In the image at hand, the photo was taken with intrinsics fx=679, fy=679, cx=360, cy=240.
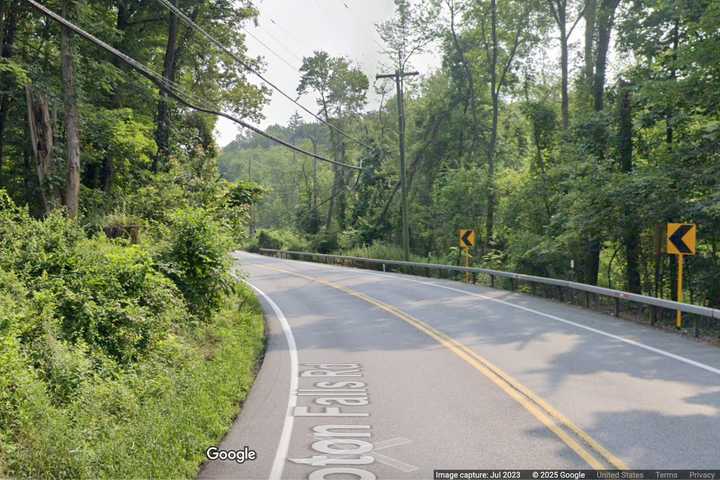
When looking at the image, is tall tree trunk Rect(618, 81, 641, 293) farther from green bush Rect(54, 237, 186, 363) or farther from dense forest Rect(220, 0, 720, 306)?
green bush Rect(54, 237, 186, 363)

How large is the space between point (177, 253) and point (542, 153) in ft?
75.5

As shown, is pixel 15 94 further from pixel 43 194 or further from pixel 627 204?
pixel 627 204

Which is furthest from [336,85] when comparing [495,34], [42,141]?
[42,141]

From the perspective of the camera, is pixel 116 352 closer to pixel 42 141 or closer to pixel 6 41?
pixel 42 141

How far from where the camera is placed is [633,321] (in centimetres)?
1616

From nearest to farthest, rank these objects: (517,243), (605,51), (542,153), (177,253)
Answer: (177,253) < (605,51) < (517,243) < (542,153)

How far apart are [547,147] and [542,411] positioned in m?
25.5

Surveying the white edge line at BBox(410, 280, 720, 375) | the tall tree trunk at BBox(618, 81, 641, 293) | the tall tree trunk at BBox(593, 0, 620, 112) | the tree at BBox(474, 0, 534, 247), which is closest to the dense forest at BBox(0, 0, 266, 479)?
the white edge line at BBox(410, 280, 720, 375)

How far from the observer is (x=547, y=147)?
3206cm

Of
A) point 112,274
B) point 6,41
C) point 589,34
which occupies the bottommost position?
point 112,274

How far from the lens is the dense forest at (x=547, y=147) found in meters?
19.5

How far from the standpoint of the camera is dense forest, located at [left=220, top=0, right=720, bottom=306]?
64.1 ft

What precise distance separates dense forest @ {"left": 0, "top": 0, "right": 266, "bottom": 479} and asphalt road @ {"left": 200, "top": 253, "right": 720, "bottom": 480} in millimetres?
818

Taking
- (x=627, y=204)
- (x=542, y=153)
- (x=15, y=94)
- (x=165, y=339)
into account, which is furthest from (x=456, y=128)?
(x=165, y=339)
